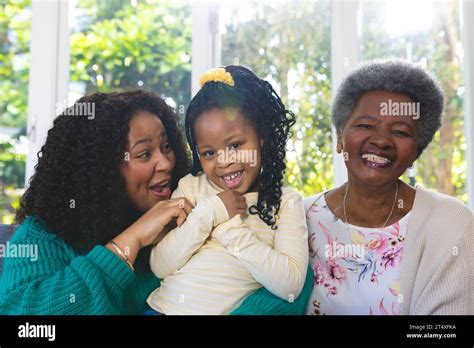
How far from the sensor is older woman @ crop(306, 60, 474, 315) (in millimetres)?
1596

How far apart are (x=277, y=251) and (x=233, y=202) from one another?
0.17m

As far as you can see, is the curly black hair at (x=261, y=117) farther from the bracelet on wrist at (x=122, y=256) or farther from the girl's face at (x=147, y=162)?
the bracelet on wrist at (x=122, y=256)

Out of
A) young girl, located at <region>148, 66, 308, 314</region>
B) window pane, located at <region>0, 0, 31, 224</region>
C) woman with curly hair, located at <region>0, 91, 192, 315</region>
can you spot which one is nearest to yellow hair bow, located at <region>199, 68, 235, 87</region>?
young girl, located at <region>148, 66, 308, 314</region>

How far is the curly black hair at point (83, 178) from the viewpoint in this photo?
1588 millimetres

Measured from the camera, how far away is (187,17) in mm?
2020

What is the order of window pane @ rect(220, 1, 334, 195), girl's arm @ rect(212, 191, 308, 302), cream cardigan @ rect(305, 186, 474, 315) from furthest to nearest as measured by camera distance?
1. window pane @ rect(220, 1, 334, 195)
2. cream cardigan @ rect(305, 186, 474, 315)
3. girl's arm @ rect(212, 191, 308, 302)

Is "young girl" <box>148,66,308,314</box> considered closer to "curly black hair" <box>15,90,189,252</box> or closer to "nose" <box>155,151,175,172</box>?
"nose" <box>155,151,175,172</box>

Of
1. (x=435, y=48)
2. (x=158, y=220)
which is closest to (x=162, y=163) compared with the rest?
(x=158, y=220)

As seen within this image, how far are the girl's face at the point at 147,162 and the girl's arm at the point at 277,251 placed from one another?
23 centimetres

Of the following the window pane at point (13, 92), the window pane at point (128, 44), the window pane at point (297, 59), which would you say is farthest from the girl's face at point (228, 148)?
the window pane at point (13, 92)

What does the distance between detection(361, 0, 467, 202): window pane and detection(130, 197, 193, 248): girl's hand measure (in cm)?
78

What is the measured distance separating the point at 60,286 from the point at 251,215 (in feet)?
1.68
